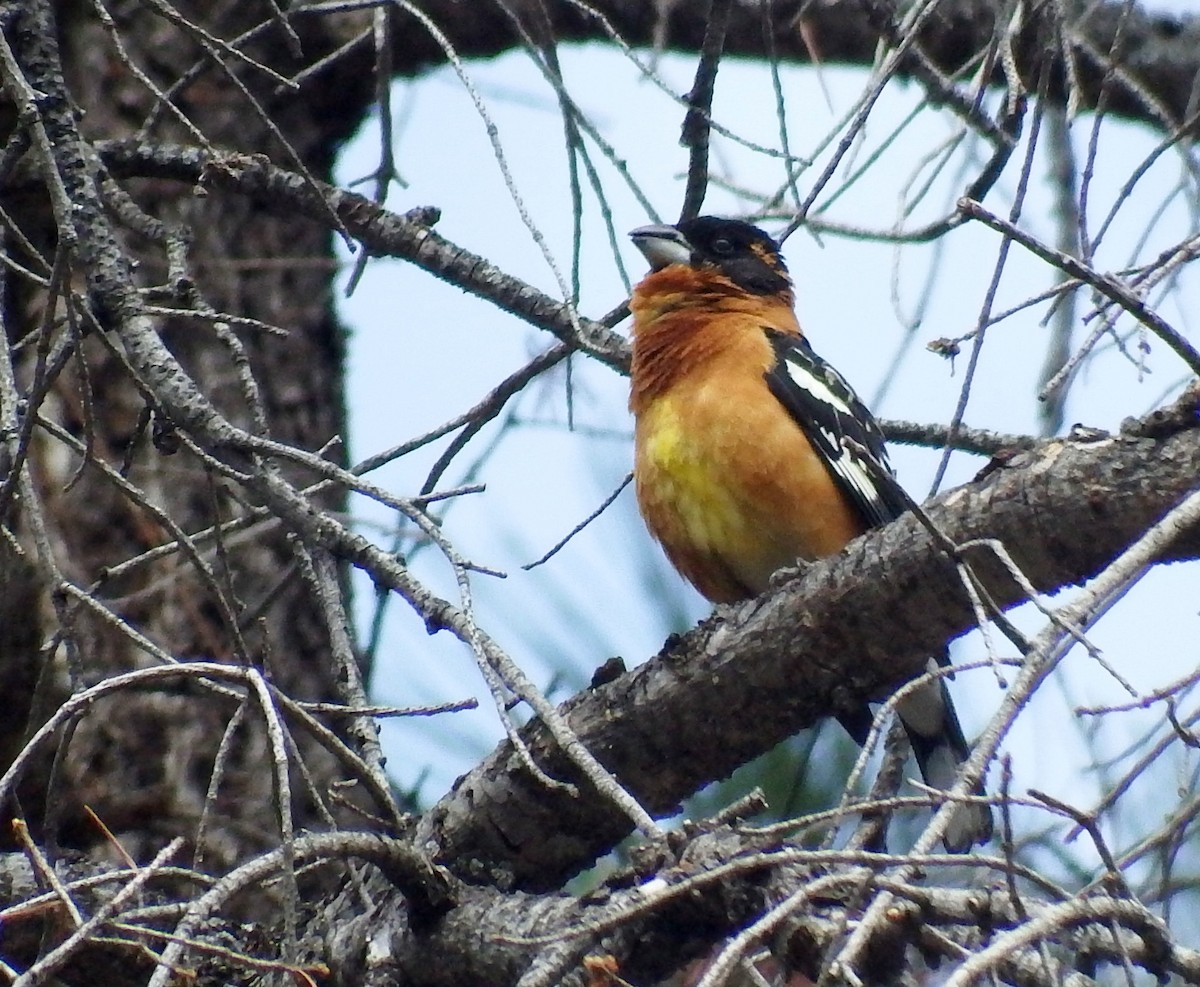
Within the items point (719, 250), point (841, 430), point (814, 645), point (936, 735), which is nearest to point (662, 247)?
point (719, 250)

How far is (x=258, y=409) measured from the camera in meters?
2.86

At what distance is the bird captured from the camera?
170 inches

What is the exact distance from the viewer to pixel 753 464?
4.30 m

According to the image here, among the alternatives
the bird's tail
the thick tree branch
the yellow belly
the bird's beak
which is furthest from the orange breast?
the thick tree branch

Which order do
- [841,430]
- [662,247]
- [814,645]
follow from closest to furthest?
[814,645], [841,430], [662,247]

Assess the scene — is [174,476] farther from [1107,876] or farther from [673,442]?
[1107,876]

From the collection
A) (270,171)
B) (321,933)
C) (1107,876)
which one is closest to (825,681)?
(321,933)

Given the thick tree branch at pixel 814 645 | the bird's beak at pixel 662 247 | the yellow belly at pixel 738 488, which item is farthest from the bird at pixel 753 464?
the thick tree branch at pixel 814 645

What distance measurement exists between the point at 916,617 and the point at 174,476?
275 cm

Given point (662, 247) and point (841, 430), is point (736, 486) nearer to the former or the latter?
point (841, 430)

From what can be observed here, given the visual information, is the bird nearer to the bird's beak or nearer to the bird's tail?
the bird's tail

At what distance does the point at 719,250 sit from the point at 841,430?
3.36ft

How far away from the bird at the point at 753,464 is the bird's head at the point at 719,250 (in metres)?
0.35

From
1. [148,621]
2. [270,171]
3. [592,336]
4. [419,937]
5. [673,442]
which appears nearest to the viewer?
[419,937]
